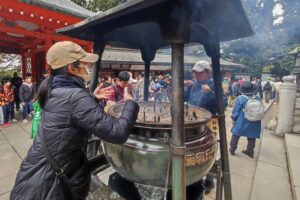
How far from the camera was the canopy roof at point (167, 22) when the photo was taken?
1.34 meters

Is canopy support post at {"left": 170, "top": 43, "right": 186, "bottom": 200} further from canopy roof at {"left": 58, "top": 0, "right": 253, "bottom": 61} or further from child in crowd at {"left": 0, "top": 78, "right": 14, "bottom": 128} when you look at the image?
child in crowd at {"left": 0, "top": 78, "right": 14, "bottom": 128}

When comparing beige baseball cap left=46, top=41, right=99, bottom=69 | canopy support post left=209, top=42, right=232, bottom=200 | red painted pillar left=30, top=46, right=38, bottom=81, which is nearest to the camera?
beige baseball cap left=46, top=41, right=99, bottom=69

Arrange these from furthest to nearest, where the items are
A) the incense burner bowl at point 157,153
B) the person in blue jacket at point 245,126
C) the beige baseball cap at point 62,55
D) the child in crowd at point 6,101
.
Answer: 1. the child in crowd at point 6,101
2. the person in blue jacket at point 245,126
3. the incense burner bowl at point 157,153
4. the beige baseball cap at point 62,55

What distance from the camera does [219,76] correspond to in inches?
88.7

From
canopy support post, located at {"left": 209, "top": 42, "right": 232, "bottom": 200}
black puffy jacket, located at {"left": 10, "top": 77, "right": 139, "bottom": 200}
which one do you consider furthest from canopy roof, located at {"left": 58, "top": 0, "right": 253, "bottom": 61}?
black puffy jacket, located at {"left": 10, "top": 77, "right": 139, "bottom": 200}

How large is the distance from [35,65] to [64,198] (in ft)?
38.7

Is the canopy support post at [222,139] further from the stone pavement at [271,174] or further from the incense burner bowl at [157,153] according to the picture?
the stone pavement at [271,174]

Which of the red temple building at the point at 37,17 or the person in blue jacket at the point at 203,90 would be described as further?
the red temple building at the point at 37,17

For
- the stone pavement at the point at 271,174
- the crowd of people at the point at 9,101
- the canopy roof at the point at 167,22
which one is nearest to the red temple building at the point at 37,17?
the crowd of people at the point at 9,101

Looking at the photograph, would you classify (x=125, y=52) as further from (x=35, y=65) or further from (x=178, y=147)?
(x=178, y=147)

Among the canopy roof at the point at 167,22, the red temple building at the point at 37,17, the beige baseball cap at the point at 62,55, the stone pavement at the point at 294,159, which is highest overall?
the red temple building at the point at 37,17

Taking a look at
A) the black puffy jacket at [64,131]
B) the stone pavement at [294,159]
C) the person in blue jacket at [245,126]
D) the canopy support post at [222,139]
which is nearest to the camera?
the black puffy jacket at [64,131]

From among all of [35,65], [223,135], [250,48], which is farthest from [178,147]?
[35,65]

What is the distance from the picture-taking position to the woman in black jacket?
1346 mm
